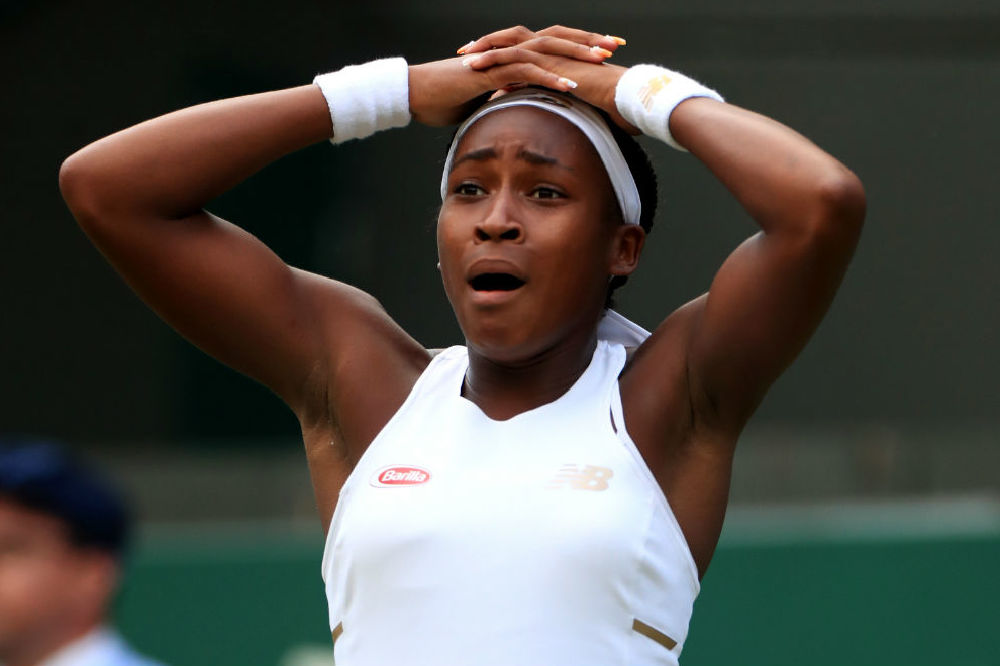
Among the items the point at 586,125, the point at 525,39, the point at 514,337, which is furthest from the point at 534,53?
the point at 514,337

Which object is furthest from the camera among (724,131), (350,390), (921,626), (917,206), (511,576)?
(917,206)

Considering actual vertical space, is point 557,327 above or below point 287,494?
above

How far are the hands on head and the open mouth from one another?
36 cm

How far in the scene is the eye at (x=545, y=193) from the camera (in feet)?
8.81

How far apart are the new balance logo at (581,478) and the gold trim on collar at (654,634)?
229 millimetres

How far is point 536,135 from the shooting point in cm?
269

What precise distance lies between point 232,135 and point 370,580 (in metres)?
0.86

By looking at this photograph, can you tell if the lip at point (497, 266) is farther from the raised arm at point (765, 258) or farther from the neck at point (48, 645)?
the neck at point (48, 645)

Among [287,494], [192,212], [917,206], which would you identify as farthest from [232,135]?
[917,206]

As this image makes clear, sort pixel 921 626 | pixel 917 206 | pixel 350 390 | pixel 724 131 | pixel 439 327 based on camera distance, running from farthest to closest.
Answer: pixel 917 206, pixel 439 327, pixel 921 626, pixel 350 390, pixel 724 131

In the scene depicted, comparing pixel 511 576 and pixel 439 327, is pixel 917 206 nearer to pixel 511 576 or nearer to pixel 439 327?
pixel 439 327

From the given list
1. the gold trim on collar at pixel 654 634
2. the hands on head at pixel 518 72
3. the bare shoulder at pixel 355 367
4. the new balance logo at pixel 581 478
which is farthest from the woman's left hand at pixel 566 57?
the gold trim on collar at pixel 654 634

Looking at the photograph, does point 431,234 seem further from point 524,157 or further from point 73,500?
point 73,500

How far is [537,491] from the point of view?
2518mm
